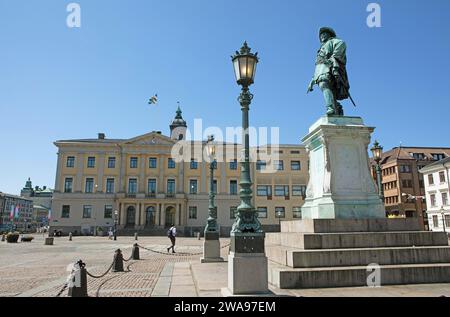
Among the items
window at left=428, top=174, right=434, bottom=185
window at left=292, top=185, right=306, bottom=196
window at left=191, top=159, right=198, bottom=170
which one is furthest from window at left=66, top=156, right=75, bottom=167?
window at left=428, top=174, right=434, bottom=185

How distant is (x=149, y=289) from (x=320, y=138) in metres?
6.15

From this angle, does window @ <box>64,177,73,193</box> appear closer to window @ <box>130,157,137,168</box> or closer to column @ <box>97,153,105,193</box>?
column @ <box>97,153,105,193</box>

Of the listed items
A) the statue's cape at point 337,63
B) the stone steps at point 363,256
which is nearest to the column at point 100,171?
the statue's cape at point 337,63

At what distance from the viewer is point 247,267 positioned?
5.71m

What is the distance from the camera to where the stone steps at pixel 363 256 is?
696 cm

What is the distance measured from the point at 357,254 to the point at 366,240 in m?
0.67

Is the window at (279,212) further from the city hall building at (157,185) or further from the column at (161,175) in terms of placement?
the column at (161,175)

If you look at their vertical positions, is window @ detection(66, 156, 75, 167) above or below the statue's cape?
above

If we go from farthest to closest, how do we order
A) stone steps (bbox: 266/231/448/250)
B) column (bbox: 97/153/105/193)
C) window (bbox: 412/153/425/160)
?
window (bbox: 412/153/425/160), column (bbox: 97/153/105/193), stone steps (bbox: 266/231/448/250)

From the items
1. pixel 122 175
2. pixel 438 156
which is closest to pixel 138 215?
pixel 122 175

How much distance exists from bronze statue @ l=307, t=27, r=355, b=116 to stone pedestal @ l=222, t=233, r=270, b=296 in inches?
202

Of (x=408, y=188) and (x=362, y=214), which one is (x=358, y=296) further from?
(x=408, y=188)

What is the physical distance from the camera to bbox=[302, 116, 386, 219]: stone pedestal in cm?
830

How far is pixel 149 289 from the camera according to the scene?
833cm
